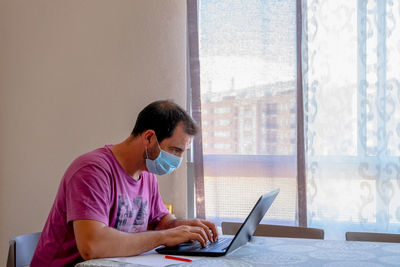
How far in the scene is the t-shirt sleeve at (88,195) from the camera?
1.48 m

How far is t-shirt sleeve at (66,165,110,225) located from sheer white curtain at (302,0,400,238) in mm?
1698

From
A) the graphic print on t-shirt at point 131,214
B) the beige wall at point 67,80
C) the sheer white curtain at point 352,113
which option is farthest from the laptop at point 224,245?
the beige wall at point 67,80

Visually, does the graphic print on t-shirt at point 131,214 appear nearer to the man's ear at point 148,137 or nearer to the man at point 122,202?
the man at point 122,202

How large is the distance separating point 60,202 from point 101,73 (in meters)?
1.73

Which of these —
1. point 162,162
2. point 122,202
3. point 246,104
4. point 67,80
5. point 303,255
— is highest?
point 67,80

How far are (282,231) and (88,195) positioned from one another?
114 cm

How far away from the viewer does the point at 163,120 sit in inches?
70.4

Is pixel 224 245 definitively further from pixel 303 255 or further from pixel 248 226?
pixel 303 255

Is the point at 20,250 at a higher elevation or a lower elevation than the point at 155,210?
lower

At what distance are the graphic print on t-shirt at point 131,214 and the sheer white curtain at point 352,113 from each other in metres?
1.42

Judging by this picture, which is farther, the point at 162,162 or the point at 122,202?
the point at 162,162

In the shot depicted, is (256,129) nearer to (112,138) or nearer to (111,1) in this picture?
(112,138)

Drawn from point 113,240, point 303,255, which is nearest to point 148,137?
point 113,240

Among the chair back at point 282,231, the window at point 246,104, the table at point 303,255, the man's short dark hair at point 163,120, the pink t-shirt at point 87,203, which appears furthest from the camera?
the window at point 246,104
